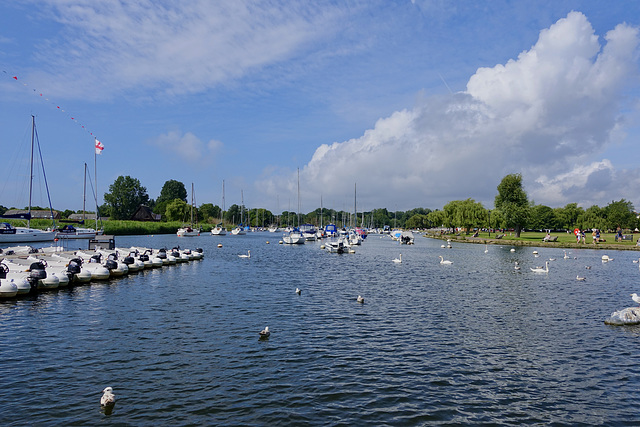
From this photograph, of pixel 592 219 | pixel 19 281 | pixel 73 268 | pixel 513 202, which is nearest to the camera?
pixel 19 281

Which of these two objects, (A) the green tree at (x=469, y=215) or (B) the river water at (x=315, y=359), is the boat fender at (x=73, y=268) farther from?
(A) the green tree at (x=469, y=215)

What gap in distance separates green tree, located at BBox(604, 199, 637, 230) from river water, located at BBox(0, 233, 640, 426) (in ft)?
519

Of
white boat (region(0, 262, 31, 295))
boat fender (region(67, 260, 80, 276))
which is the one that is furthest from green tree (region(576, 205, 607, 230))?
white boat (region(0, 262, 31, 295))

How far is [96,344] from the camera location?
18.3m

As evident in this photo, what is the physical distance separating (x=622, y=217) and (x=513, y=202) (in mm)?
71546

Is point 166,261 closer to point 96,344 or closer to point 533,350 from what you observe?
point 96,344

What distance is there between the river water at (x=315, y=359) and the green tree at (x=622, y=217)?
519ft

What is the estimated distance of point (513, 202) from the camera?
121188 mm

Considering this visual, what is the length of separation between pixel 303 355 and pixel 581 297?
25164 millimetres

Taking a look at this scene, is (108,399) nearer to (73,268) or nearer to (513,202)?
(73,268)

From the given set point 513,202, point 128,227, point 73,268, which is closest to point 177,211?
point 128,227

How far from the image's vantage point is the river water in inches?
489

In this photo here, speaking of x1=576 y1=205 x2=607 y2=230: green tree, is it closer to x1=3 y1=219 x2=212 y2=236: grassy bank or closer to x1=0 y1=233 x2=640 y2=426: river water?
x1=0 y1=233 x2=640 y2=426: river water

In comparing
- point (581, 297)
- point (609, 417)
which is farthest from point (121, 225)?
point (609, 417)
